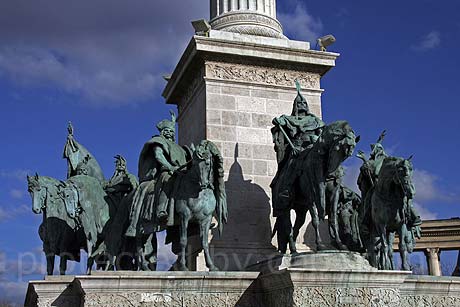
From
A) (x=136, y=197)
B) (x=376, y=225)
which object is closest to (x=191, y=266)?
(x=136, y=197)

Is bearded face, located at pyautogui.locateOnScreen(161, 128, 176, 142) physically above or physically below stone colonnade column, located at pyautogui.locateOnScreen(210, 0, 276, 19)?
below

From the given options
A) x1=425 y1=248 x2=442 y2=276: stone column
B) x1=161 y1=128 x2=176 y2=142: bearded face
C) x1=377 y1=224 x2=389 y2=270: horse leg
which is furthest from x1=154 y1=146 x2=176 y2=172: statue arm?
x1=425 y1=248 x2=442 y2=276: stone column

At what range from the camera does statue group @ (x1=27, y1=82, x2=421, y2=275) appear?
13.9 metres

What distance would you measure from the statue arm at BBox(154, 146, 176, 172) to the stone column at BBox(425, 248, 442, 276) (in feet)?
67.7

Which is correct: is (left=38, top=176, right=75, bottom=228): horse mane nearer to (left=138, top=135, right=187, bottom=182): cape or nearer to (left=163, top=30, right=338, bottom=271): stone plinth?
(left=138, top=135, right=187, bottom=182): cape

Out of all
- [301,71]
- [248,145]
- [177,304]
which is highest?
[301,71]

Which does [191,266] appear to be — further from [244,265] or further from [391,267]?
[391,267]

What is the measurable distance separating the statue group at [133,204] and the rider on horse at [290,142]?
1461 millimetres

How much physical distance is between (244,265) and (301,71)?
549cm

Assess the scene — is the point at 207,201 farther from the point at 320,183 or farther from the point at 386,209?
the point at 386,209

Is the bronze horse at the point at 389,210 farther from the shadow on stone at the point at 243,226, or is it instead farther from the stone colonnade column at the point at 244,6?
the stone colonnade column at the point at 244,6

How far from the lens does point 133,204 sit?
1460 cm

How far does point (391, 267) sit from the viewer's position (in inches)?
591

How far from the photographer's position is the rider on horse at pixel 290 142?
1485cm
